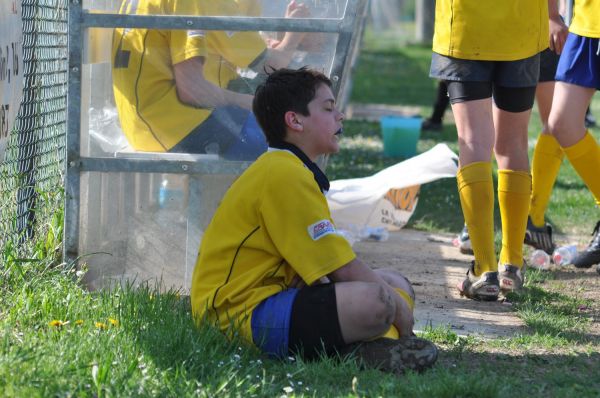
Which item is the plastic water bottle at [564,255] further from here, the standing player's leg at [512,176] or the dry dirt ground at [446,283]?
the standing player's leg at [512,176]

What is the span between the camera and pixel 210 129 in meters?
4.55

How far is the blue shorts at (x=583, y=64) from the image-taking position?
5.05m

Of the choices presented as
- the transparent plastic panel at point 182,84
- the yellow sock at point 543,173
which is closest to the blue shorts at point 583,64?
the yellow sock at point 543,173

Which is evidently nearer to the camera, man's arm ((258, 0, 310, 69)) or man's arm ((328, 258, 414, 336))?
man's arm ((328, 258, 414, 336))

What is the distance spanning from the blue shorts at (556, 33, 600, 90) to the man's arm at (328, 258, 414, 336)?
1.97 metres

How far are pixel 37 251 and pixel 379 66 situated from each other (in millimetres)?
19216

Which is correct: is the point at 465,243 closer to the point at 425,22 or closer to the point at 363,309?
the point at 363,309

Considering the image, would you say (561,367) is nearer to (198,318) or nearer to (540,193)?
(198,318)

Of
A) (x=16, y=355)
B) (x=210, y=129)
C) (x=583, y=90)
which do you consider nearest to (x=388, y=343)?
(x=16, y=355)

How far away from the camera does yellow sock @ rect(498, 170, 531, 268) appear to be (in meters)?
4.75

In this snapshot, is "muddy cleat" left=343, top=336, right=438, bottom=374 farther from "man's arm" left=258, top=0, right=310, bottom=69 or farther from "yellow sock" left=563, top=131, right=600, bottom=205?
"yellow sock" left=563, top=131, right=600, bottom=205

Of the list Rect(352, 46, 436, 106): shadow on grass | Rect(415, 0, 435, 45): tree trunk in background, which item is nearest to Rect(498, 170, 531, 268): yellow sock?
Rect(352, 46, 436, 106): shadow on grass

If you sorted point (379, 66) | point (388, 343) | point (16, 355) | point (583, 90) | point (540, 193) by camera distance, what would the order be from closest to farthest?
point (16, 355) → point (388, 343) → point (583, 90) → point (540, 193) → point (379, 66)

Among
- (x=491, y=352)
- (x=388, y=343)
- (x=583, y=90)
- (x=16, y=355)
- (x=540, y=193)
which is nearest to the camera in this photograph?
(x=16, y=355)
